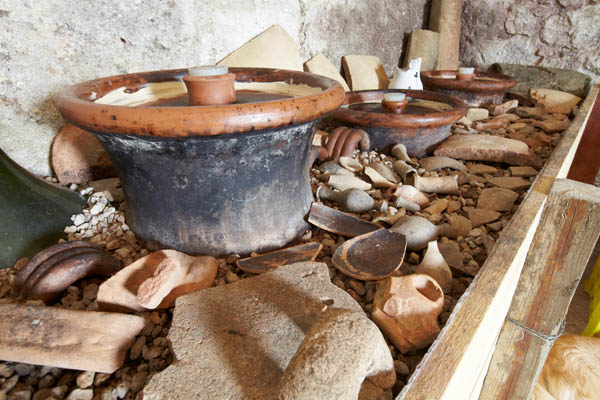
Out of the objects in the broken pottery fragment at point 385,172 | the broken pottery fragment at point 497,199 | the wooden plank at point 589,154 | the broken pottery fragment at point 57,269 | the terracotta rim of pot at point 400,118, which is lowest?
the wooden plank at point 589,154

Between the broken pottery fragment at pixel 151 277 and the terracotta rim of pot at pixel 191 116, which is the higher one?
the terracotta rim of pot at pixel 191 116

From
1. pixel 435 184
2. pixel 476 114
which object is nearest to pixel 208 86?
pixel 435 184

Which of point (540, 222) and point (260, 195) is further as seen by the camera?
point (540, 222)

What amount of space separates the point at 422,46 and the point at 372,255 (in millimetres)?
3282

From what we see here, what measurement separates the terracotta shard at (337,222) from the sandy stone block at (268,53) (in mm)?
1208

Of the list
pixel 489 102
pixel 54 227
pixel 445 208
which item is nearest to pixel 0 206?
pixel 54 227

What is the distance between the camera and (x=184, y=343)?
85 cm

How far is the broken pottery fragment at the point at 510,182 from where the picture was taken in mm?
1886

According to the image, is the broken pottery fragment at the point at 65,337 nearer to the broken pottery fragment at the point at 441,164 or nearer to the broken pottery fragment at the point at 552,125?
the broken pottery fragment at the point at 441,164

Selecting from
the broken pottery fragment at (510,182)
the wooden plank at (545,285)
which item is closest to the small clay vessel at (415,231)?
the wooden plank at (545,285)

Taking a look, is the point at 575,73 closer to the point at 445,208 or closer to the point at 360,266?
the point at 445,208

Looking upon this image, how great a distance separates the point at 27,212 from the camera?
1.37 m

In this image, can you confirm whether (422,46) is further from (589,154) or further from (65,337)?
(65,337)

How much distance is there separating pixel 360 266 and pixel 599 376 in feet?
6.55
